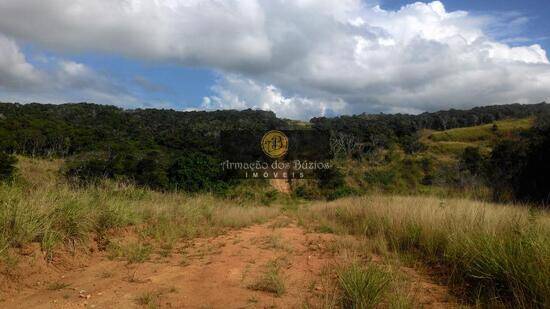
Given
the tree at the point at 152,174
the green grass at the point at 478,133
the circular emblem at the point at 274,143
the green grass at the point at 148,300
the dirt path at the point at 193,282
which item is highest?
the green grass at the point at 478,133

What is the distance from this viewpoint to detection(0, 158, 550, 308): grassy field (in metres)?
3.57

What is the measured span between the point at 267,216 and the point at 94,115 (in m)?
64.8

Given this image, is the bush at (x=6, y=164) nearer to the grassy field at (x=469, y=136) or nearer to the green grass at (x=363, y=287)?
the green grass at (x=363, y=287)

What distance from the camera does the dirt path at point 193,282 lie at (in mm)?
3699

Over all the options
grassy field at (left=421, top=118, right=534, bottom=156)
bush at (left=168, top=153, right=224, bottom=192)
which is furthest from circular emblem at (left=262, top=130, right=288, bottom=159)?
grassy field at (left=421, top=118, right=534, bottom=156)

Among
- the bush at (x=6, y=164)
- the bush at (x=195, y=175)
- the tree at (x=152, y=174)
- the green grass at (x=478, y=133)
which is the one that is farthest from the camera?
the green grass at (x=478, y=133)

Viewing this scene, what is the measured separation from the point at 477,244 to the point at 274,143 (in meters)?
32.4

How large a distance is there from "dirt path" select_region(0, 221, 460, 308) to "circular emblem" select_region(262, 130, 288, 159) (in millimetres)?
29512

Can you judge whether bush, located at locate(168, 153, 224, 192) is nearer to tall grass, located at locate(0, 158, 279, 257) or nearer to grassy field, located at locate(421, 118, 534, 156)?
tall grass, located at locate(0, 158, 279, 257)

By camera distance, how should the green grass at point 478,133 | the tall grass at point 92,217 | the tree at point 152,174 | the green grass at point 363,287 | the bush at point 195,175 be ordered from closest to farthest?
the green grass at point 363,287 < the tall grass at point 92,217 < the tree at point 152,174 < the bush at point 195,175 < the green grass at point 478,133

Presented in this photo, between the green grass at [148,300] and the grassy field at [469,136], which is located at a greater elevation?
the grassy field at [469,136]

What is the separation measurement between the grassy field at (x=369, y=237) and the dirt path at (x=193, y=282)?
219 mm

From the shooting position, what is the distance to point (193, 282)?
439 cm

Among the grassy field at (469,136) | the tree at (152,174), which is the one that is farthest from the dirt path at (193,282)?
the grassy field at (469,136)
